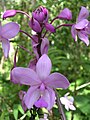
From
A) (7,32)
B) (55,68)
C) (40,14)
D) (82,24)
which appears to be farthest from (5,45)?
(55,68)

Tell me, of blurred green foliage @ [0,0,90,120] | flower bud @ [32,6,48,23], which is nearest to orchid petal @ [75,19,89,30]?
flower bud @ [32,6,48,23]

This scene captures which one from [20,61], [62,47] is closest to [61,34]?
[62,47]

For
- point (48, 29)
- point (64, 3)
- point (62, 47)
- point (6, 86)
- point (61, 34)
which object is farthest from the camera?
point (62, 47)

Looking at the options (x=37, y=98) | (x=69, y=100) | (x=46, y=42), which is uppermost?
(x=46, y=42)

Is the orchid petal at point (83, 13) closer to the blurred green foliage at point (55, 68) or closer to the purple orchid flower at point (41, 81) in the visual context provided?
the purple orchid flower at point (41, 81)

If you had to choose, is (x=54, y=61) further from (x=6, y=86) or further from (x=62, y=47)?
(x=62, y=47)

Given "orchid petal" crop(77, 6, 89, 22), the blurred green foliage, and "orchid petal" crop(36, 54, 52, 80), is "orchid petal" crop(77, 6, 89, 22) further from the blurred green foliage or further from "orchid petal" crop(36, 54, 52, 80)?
the blurred green foliage

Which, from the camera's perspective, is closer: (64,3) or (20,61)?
(20,61)
